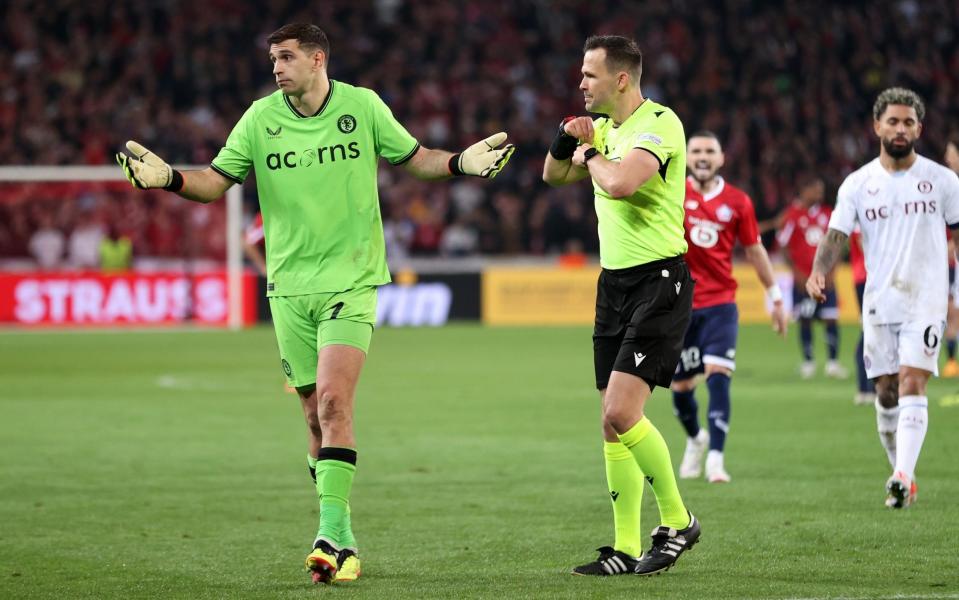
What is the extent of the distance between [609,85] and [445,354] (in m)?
14.6

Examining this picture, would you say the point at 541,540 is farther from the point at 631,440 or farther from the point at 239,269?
the point at 239,269

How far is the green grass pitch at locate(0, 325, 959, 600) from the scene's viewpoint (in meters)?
6.32

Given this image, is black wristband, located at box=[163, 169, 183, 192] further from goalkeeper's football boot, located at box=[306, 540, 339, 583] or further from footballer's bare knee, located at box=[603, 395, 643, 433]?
footballer's bare knee, located at box=[603, 395, 643, 433]

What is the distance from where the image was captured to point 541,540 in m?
7.34

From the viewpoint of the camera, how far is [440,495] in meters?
8.93

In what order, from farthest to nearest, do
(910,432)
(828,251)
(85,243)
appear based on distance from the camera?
(85,243) → (828,251) → (910,432)

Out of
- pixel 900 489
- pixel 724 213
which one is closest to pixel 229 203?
pixel 724 213

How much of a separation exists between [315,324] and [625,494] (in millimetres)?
1571

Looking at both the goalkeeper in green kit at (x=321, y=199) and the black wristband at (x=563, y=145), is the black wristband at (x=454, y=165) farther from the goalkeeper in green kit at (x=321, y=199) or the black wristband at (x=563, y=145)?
the black wristband at (x=563, y=145)

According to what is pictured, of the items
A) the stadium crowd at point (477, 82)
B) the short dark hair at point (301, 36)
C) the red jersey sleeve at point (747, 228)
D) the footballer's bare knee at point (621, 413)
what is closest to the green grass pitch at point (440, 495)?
the footballer's bare knee at point (621, 413)

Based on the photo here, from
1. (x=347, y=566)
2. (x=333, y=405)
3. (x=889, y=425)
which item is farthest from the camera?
(x=889, y=425)

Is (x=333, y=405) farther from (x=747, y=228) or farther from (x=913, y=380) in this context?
(x=747, y=228)

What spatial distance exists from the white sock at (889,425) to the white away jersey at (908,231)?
626mm

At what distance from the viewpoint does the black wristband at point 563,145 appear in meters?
6.40
